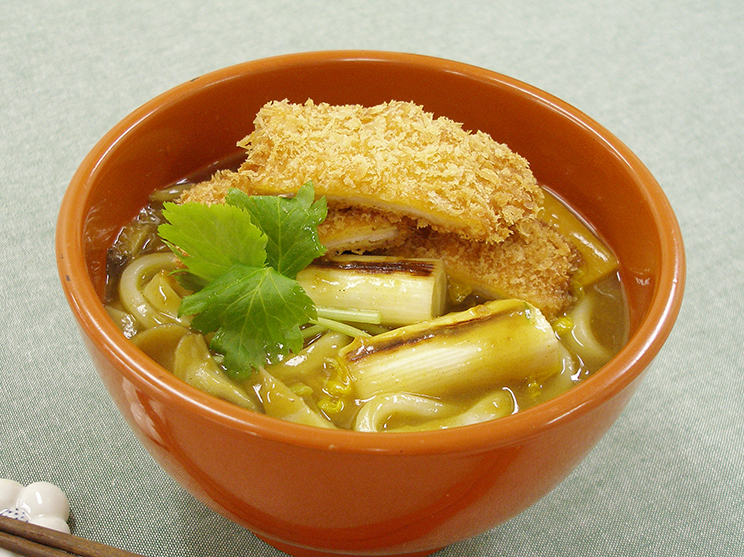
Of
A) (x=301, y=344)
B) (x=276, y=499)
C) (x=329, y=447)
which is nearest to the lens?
(x=329, y=447)

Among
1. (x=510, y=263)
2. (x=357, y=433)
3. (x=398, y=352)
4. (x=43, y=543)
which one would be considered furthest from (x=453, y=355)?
(x=43, y=543)

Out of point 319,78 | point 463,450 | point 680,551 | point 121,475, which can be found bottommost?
point 680,551

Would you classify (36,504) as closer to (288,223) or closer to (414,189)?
(288,223)

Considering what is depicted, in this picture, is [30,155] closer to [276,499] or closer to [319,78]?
[319,78]

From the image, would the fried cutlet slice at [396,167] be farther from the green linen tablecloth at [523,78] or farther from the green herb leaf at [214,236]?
the green linen tablecloth at [523,78]

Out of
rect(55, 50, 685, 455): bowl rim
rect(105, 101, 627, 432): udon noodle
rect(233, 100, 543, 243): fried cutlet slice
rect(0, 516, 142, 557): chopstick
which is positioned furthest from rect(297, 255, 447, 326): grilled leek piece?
rect(0, 516, 142, 557): chopstick

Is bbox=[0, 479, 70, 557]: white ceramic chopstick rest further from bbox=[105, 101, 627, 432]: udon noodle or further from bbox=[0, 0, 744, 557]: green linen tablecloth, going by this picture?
bbox=[105, 101, 627, 432]: udon noodle

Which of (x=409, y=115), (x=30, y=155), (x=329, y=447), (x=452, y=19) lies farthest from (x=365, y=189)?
(x=452, y=19)
